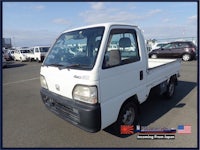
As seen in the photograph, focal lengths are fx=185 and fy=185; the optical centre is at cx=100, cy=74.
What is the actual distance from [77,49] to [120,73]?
956 mm

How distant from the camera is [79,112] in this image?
9.29ft

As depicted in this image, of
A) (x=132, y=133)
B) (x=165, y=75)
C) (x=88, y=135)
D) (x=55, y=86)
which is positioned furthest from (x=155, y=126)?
(x=55, y=86)

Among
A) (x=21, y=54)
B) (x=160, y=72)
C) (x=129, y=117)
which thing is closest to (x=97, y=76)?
(x=129, y=117)

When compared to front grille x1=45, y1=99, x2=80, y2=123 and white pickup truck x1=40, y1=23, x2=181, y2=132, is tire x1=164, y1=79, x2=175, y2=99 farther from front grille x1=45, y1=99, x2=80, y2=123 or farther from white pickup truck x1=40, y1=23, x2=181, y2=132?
front grille x1=45, y1=99, x2=80, y2=123

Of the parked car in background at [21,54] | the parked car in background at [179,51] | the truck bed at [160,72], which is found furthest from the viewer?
the parked car in background at [21,54]

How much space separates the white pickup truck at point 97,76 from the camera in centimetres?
277

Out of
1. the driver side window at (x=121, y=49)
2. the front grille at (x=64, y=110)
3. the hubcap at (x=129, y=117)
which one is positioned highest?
the driver side window at (x=121, y=49)

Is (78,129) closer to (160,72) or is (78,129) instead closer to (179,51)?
(160,72)

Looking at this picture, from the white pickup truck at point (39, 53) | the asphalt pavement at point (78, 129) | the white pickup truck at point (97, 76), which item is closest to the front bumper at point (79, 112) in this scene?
the white pickup truck at point (97, 76)

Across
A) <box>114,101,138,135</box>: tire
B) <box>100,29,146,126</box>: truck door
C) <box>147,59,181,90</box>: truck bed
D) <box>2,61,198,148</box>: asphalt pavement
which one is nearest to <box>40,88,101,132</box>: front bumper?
<box>100,29,146,126</box>: truck door

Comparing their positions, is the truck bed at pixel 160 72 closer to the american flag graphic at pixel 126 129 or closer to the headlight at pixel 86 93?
the american flag graphic at pixel 126 129

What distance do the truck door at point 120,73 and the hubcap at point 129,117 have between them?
335mm

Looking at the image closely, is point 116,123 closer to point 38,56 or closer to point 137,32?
point 137,32

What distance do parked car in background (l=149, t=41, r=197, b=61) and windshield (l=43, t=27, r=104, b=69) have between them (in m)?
13.8
